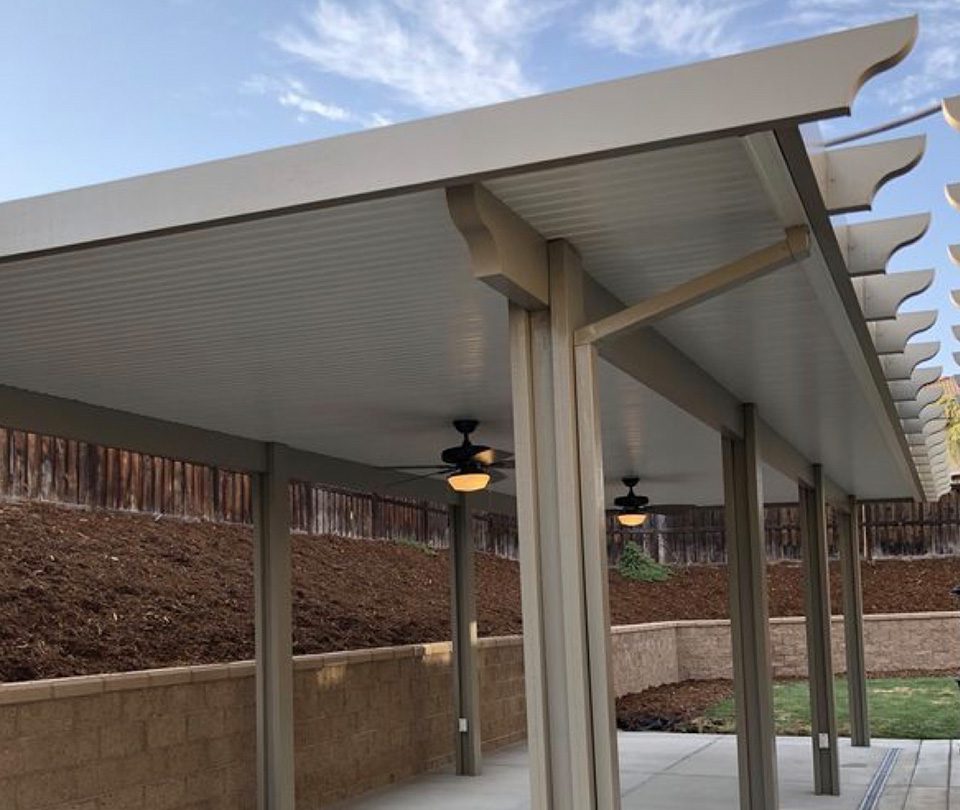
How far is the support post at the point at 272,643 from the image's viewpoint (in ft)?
29.1

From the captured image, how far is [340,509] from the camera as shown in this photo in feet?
46.2

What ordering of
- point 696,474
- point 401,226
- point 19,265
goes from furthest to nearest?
point 696,474 < point 19,265 < point 401,226

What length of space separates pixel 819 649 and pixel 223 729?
484 cm

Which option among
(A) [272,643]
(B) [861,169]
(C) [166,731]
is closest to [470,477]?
(A) [272,643]

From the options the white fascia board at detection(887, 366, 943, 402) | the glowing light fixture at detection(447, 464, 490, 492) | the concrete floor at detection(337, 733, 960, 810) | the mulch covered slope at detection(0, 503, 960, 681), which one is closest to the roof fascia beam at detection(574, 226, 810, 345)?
the white fascia board at detection(887, 366, 943, 402)

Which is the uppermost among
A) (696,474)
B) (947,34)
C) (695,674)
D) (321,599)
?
(947,34)

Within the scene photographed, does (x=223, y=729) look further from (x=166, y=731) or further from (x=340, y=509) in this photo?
(x=340, y=509)

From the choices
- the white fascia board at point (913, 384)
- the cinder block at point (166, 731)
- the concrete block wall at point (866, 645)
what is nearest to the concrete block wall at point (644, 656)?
the concrete block wall at point (866, 645)

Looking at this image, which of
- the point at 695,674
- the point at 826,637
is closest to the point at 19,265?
the point at 826,637

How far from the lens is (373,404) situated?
26.1ft

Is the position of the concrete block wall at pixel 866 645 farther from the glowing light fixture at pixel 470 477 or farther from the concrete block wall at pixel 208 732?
the glowing light fixture at pixel 470 477

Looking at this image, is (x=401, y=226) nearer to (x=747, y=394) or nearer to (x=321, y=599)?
(x=747, y=394)

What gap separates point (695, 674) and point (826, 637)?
399 inches

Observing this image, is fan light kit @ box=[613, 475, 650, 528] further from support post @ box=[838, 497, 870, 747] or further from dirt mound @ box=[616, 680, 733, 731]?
dirt mound @ box=[616, 680, 733, 731]
